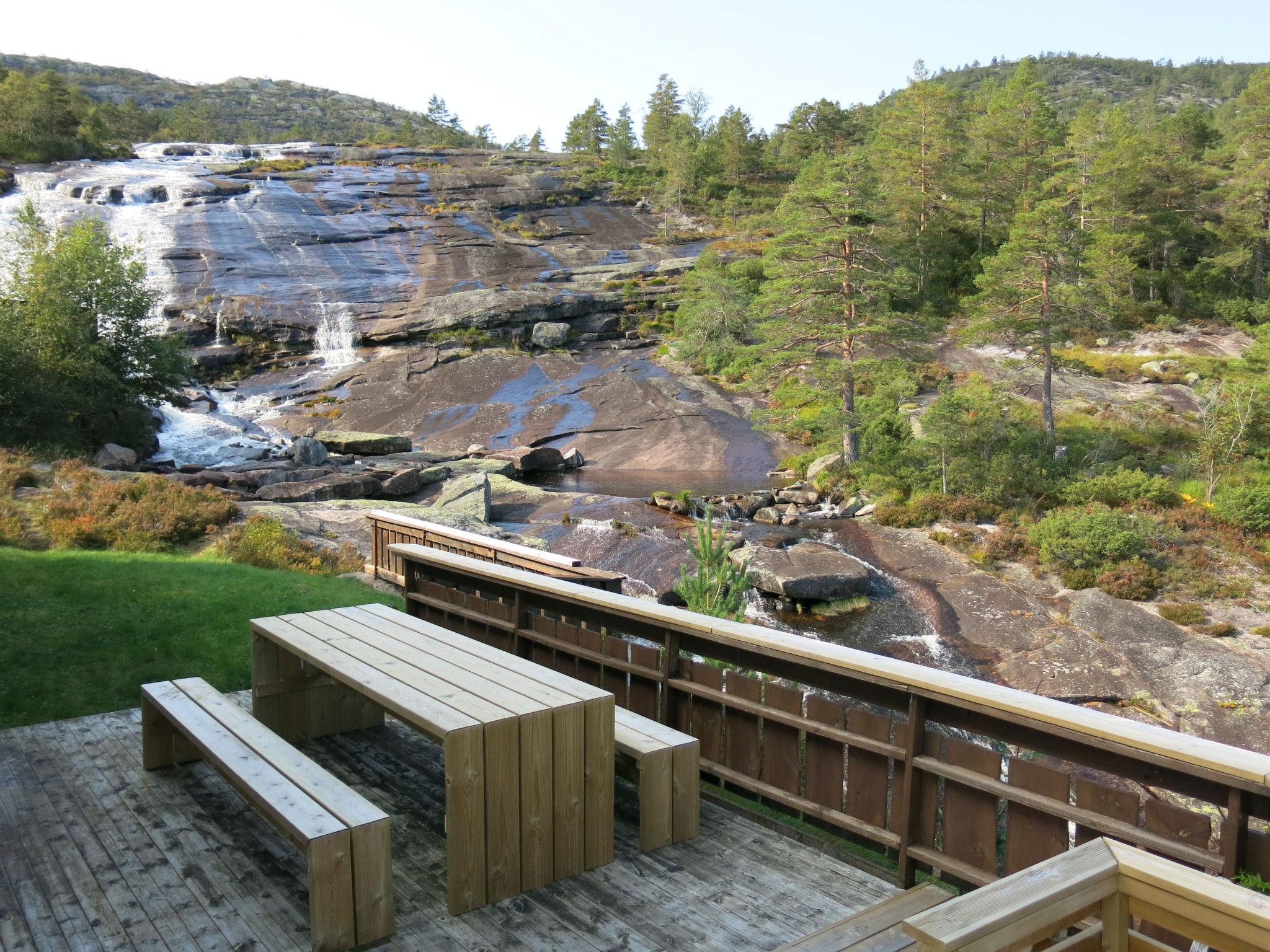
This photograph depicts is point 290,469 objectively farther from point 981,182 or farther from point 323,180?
point 323,180

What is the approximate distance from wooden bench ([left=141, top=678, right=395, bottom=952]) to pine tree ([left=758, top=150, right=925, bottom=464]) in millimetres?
19363

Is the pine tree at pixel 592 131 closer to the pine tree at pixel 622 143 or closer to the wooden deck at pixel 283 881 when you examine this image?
the pine tree at pixel 622 143

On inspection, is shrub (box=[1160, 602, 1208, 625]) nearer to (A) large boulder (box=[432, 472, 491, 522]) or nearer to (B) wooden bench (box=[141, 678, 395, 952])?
(A) large boulder (box=[432, 472, 491, 522])

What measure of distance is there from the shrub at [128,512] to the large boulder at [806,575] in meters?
8.24

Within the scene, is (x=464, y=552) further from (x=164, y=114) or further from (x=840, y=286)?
(x=164, y=114)

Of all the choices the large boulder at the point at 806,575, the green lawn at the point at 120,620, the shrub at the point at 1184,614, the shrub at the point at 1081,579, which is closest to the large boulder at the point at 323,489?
the green lawn at the point at 120,620

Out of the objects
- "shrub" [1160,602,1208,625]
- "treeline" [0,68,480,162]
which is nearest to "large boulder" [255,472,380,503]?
"shrub" [1160,602,1208,625]

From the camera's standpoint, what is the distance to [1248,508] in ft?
51.8

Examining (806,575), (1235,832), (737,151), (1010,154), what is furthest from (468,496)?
(737,151)

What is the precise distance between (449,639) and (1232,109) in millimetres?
87371

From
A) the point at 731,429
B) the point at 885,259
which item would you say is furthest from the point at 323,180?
the point at 885,259

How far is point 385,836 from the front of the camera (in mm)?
2811

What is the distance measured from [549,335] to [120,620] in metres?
29.9

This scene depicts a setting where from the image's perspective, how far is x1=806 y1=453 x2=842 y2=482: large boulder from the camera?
21.8 m
